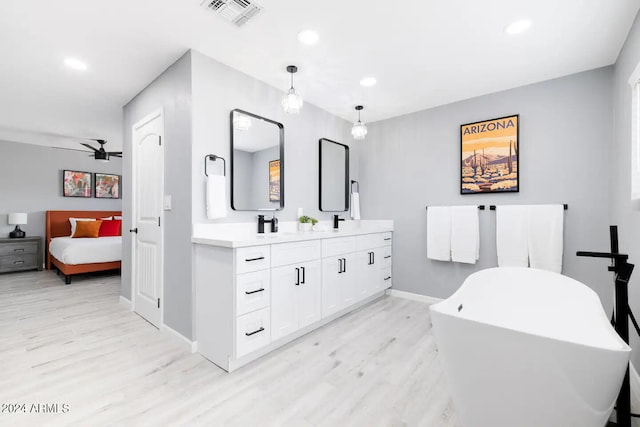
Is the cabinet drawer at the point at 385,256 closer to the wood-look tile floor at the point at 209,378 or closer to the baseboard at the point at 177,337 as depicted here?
the wood-look tile floor at the point at 209,378

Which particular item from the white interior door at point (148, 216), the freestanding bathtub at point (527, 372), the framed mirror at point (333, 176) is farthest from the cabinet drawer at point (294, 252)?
the freestanding bathtub at point (527, 372)

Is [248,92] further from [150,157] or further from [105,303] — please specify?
[105,303]

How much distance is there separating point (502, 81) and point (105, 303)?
5.08 meters

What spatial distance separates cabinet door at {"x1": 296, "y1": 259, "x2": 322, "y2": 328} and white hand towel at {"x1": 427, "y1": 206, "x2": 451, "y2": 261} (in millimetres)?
1544

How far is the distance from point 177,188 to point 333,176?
1957 millimetres

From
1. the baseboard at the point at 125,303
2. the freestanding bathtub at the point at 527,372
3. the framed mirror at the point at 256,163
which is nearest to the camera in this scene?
the freestanding bathtub at the point at 527,372

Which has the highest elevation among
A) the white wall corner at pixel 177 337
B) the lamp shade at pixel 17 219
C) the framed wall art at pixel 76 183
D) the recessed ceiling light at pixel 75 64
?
the recessed ceiling light at pixel 75 64

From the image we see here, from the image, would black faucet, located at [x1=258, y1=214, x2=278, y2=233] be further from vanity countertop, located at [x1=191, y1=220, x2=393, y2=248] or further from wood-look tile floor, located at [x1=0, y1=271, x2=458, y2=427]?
wood-look tile floor, located at [x1=0, y1=271, x2=458, y2=427]

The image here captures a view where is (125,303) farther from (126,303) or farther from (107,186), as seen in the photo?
(107,186)

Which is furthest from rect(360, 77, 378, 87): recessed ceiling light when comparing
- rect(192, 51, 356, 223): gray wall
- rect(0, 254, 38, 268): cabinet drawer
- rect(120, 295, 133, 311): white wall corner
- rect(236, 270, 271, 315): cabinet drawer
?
rect(0, 254, 38, 268): cabinet drawer

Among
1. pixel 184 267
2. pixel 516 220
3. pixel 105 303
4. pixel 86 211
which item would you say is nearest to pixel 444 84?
pixel 516 220

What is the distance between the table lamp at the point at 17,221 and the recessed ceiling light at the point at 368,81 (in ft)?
21.0

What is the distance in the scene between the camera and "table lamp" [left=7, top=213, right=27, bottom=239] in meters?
5.11

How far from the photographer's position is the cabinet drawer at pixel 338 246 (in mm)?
2751
